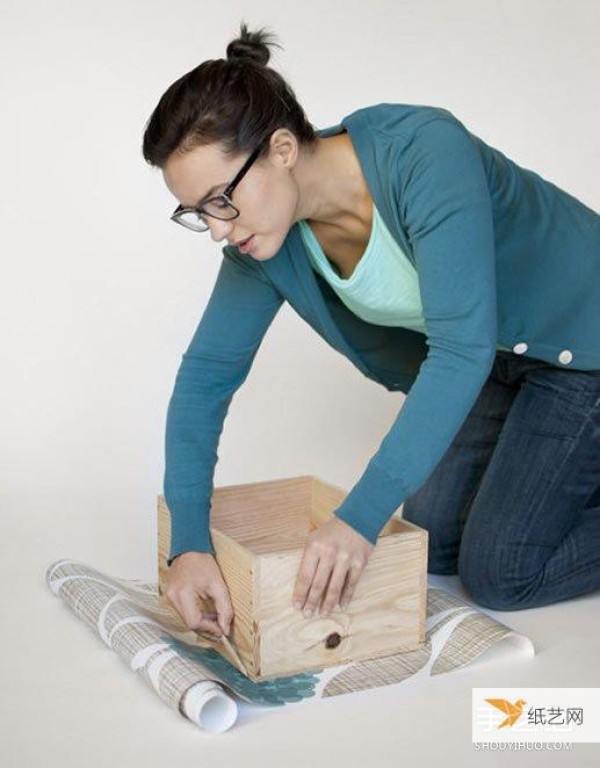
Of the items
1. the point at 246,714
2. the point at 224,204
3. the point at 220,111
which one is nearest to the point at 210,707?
the point at 246,714

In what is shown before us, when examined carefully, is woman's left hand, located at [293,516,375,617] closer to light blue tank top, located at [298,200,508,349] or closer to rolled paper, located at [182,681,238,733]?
rolled paper, located at [182,681,238,733]

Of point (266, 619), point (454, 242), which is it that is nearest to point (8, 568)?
point (266, 619)

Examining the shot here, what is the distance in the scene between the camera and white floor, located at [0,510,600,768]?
6.42 feet

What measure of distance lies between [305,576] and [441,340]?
462 millimetres

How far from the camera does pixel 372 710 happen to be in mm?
2129

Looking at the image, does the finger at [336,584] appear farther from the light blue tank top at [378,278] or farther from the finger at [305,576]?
the light blue tank top at [378,278]

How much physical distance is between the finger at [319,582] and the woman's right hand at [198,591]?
19cm

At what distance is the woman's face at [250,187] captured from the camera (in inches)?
83.4

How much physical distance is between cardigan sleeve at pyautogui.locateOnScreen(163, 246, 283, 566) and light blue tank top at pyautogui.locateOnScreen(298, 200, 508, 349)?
0.13 m

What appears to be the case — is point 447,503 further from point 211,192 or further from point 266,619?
point 211,192

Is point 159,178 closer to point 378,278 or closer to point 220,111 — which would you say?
point 378,278

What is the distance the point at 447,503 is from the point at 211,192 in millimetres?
1129

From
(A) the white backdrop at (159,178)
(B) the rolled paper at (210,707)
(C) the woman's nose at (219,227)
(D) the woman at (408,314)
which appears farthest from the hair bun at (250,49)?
(A) the white backdrop at (159,178)

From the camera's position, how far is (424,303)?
2146 millimetres
